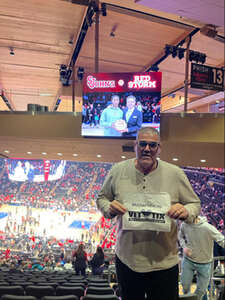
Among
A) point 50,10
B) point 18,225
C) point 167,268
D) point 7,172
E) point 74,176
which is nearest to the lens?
point 167,268

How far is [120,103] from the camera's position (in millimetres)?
7355

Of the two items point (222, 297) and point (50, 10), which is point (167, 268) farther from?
point (50, 10)

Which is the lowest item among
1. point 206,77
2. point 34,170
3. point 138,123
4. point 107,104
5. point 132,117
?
point 34,170

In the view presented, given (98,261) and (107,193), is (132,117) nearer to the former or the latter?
(98,261)

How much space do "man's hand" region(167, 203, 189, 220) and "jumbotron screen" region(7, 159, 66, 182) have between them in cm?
2278

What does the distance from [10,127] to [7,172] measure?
1968cm

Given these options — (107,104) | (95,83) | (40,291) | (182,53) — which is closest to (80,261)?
(107,104)

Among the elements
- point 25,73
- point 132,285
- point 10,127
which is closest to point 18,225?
point 25,73

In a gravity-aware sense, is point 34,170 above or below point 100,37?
below

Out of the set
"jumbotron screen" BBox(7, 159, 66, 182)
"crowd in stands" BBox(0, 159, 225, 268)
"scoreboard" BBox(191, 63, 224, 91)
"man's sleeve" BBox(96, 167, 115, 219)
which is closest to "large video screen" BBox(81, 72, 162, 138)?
"scoreboard" BBox(191, 63, 224, 91)

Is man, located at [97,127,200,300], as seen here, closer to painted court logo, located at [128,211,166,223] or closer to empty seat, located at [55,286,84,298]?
painted court logo, located at [128,211,166,223]

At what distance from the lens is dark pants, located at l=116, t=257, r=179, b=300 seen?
1646mm

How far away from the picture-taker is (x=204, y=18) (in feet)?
17.7

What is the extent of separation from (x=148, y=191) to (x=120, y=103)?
229 inches
